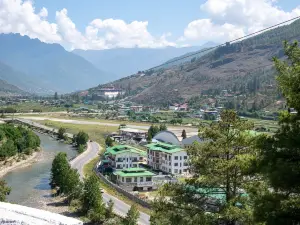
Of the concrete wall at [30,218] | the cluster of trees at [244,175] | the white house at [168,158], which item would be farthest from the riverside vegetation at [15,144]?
the cluster of trees at [244,175]

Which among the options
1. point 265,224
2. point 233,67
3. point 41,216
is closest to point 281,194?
point 265,224

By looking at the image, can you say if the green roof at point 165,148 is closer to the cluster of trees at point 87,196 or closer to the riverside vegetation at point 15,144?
the cluster of trees at point 87,196

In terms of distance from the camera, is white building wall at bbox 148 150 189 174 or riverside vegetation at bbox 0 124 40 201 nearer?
white building wall at bbox 148 150 189 174

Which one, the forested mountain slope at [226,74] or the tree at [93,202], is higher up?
the forested mountain slope at [226,74]

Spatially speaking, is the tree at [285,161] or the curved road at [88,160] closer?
the tree at [285,161]

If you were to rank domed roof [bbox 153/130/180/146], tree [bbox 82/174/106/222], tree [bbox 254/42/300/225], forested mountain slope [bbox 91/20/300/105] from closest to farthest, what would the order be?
tree [bbox 254/42/300/225]
tree [bbox 82/174/106/222]
domed roof [bbox 153/130/180/146]
forested mountain slope [bbox 91/20/300/105]

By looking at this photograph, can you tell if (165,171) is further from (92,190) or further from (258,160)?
(258,160)

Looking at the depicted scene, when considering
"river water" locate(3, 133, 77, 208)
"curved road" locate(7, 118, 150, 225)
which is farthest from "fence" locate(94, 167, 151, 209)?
"river water" locate(3, 133, 77, 208)

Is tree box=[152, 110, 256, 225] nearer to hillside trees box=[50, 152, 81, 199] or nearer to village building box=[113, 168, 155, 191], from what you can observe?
hillside trees box=[50, 152, 81, 199]
